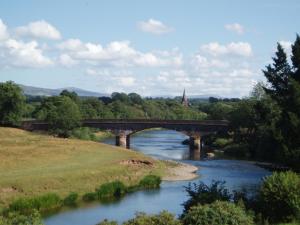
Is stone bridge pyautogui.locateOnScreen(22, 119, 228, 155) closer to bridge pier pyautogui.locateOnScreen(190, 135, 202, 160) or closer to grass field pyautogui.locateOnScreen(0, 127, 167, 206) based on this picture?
bridge pier pyautogui.locateOnScreen(190, 135, 202, 160)

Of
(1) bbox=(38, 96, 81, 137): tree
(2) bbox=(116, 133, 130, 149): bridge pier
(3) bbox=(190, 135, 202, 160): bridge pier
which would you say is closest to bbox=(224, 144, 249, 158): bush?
(3) bbox=(190, 135, 202, 160): bridge pier

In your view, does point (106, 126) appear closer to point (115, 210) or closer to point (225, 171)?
point (225, 171)

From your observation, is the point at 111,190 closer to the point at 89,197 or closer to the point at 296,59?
the point at 89,197

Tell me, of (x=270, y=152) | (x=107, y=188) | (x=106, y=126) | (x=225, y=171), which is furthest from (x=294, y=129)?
(x=106, y=126)

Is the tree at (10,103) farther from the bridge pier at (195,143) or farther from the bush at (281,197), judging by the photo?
the bush at (281,197)

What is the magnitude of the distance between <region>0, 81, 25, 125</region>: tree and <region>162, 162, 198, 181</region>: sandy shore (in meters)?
53.8

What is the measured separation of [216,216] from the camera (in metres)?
30.7

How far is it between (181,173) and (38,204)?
32.9 meters

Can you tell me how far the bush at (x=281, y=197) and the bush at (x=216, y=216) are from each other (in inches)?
272

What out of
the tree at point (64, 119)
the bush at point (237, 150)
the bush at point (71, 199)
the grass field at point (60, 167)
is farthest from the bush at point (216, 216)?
the tree at point (64, 119)

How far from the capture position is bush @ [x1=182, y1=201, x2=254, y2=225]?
30.5m

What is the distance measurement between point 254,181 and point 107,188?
21.9 meters

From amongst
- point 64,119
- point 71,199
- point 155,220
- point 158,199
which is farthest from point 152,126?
point 155,220

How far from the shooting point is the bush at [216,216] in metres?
30.5
